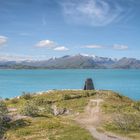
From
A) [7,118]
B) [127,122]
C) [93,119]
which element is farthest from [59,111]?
[127,122]

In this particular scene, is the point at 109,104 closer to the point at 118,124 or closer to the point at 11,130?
the point at 118,124

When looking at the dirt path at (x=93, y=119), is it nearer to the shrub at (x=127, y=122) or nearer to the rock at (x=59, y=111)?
the shrub at (x=127, y=122)

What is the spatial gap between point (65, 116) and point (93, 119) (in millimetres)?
6962

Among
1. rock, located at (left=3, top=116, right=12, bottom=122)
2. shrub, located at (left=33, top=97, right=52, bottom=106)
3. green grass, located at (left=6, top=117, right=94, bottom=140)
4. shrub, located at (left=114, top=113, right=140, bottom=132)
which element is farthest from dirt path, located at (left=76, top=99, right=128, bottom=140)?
rock, located at (left=3, top=116, right=12, bottom=122)

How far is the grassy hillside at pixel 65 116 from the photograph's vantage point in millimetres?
47594

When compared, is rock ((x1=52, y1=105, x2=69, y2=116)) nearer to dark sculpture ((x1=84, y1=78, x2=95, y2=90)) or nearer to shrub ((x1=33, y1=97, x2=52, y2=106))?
shrub ((x1=33, y1=97, x2=52, y2=106))

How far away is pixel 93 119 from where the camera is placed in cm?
5669

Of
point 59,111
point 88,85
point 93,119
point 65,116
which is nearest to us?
point 93,119

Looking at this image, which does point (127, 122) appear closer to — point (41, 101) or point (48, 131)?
point (48, 131)

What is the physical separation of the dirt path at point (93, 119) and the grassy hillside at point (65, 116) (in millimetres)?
838

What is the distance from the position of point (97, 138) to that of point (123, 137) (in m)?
Answer: 3.75

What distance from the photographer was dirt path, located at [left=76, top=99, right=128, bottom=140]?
45219 mm

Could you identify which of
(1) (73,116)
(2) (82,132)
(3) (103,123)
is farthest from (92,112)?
(2) (82,132)

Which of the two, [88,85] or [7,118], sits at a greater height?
[88,85]
